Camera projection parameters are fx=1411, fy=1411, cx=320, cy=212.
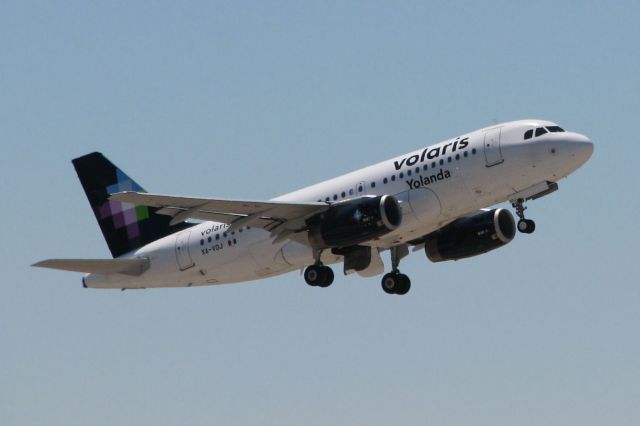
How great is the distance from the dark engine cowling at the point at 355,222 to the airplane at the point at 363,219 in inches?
1.9

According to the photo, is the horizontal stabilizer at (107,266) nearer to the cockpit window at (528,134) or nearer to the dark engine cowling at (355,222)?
the dark engine cowling at (355,222)

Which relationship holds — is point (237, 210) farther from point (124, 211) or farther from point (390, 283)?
point (124, 211)

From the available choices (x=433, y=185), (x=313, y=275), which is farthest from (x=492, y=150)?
(x=313, y=275)

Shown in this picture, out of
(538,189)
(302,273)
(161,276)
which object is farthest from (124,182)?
(538,189)

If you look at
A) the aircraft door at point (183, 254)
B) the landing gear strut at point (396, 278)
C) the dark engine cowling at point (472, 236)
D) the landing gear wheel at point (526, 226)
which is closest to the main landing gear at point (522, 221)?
the landing gear wheel at point (526, 226)

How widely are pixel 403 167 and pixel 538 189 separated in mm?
4980

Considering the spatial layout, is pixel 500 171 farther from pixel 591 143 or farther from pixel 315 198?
pixel 315 198

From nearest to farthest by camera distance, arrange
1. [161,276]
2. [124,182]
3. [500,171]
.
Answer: [500,171], [161,276], [124,182]

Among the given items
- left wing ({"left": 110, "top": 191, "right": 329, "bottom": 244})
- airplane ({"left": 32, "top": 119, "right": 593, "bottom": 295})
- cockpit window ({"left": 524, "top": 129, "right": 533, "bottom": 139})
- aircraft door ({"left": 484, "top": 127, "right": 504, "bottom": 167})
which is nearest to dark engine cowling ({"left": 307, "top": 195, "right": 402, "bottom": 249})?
airplane ({"left": 32, "top": 119, "right": 593, "bottom": 295})

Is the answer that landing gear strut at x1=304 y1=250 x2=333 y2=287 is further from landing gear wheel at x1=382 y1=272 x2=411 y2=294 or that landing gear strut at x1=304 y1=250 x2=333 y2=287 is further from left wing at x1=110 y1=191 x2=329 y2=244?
landing gear wheel at x1=382 y1=272 x2=411 y2=294

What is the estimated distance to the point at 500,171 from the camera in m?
49.6

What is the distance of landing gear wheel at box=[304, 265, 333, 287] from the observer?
52750 mm

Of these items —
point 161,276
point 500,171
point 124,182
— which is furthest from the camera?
point 124,182

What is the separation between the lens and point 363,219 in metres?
50.2
